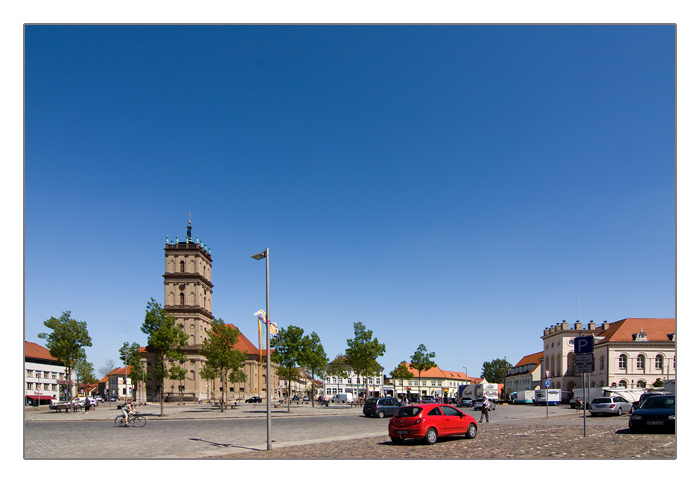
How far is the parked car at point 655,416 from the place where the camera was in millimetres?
19938

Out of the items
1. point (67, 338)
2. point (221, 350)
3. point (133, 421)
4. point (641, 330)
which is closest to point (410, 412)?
point (133, 421)

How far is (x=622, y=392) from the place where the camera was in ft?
182

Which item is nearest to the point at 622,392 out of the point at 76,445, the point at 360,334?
the point at 360,334

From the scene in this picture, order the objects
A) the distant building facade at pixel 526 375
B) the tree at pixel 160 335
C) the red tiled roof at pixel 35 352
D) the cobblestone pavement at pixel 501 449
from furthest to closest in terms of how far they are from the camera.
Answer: the distant building facade at pixel 526 375
the red tiled roof at pixel 35 352
the tree at pixel 160 335
the cobblestone pavement at pixel 501 449

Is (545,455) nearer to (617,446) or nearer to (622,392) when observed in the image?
(617,446)

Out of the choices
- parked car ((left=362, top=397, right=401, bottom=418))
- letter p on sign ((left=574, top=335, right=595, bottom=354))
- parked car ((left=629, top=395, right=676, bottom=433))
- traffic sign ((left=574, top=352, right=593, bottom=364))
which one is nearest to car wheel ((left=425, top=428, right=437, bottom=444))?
traffic sign ((left=574, top=352, right=593, bottom=364))

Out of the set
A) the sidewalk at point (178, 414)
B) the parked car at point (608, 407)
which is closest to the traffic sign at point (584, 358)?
the parked car at point (608, 407)

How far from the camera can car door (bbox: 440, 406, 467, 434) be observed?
66.2 ft

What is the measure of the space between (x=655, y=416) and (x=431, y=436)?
8477 millimetres

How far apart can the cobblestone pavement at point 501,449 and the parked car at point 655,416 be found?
2.16 feet

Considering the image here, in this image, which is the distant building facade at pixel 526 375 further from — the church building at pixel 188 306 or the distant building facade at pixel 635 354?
the church building at pixel 188 306

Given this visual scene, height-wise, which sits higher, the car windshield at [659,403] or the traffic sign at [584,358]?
the traffic sign at [584,358]

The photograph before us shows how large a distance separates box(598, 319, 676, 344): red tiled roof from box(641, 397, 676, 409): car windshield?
7494 centimetres
